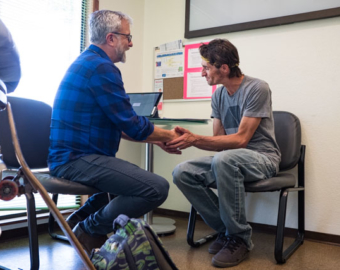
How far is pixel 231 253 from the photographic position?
1630 millimetres

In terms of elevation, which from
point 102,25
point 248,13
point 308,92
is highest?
point 248,13

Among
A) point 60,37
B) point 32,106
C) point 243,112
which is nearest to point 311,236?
point 243,112

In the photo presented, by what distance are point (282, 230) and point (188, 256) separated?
0.48 m

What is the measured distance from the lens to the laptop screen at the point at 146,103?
219 cm

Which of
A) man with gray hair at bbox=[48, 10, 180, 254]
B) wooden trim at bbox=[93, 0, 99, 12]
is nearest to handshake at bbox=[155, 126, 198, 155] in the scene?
man with gray hair at bbox=[48, 10, 180, 254]

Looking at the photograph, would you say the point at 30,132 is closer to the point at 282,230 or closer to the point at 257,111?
the point at 257,111

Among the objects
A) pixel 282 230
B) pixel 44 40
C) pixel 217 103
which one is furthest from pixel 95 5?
pixel 282 230

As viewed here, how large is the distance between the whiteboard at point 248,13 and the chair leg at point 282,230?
1067mm

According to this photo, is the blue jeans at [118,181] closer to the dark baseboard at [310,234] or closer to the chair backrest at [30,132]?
the chair backrest at [30,132]

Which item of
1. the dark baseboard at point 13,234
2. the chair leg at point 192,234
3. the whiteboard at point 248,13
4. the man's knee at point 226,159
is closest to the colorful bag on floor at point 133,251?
the man's knee at point 226,159

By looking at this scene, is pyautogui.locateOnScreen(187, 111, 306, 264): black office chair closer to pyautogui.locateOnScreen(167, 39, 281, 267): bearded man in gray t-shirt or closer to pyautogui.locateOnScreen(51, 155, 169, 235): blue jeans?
pyautogui.locateOnScreen(167, 39, 281, 267): bearded man in gray t-shirt

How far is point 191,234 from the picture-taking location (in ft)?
6.20

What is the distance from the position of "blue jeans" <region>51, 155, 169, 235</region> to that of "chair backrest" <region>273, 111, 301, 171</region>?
0.86m

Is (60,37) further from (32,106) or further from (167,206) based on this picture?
(167,206)
